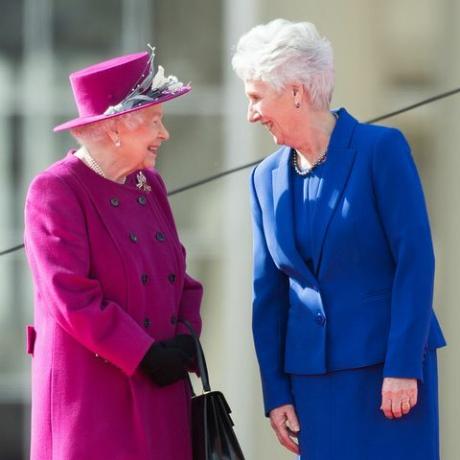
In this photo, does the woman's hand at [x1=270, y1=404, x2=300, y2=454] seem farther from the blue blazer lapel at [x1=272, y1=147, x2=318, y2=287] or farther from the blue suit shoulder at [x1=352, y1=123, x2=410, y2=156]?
the blue suit shoulder at [x1=352, y1=123, x2=410, y2=156]

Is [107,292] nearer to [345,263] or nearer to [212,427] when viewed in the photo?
[212,427]

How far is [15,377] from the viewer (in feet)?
19.3

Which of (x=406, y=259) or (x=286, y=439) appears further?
(x=286, y=439)

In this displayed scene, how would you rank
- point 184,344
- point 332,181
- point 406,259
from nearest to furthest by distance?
point 406,259
point 332,181
point 184,344

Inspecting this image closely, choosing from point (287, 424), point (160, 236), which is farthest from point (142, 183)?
point (287, 424)

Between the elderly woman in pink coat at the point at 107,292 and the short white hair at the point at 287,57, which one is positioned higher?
the short white hair at the point at 287,57

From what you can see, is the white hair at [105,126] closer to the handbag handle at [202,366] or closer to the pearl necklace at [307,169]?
the pearl necklace at [307,169]

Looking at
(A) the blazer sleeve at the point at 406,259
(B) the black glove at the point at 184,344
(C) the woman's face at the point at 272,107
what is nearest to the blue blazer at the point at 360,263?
(A) the blazer sleeve at the point at 406,259

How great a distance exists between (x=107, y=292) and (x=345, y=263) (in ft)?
2.04

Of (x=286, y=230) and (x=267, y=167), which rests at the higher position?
(x=267, y=167)

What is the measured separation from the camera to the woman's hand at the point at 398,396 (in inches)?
152

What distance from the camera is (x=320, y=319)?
3.95 metres

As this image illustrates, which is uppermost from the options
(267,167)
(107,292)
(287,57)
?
(287,57)

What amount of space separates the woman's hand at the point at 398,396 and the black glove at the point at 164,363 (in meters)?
0.54
